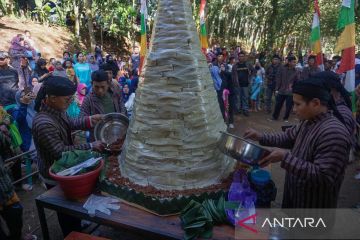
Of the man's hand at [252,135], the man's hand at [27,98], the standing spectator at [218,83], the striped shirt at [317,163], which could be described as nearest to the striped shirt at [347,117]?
the striped shirt at [317,163]

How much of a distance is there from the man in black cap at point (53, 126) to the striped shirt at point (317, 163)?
1.94 m

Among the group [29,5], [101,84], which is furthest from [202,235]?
[29,5]

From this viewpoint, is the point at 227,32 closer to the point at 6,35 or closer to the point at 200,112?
the point at 6,35

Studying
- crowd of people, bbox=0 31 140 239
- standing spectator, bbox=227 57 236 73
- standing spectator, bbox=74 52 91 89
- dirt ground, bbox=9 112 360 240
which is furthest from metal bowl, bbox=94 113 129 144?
standing spectator, bbox=227 57 236 73

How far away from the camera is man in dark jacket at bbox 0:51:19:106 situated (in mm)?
6586

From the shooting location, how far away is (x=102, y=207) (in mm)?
2783

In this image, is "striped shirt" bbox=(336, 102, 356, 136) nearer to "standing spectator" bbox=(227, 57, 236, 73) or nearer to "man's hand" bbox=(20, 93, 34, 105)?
"man's hand" bbox=(20, 93, 34, 105)

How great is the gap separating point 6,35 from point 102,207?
16149mm

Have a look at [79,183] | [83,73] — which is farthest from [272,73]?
[79,183]

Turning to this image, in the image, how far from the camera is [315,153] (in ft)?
7.73

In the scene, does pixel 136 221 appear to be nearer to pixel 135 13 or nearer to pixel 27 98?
pixel 27 98

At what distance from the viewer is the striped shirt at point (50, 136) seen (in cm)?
299

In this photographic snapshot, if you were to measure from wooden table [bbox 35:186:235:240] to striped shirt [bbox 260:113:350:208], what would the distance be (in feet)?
2.13

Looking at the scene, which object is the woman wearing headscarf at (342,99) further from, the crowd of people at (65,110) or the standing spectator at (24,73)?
the standing spectator at (24,73)
